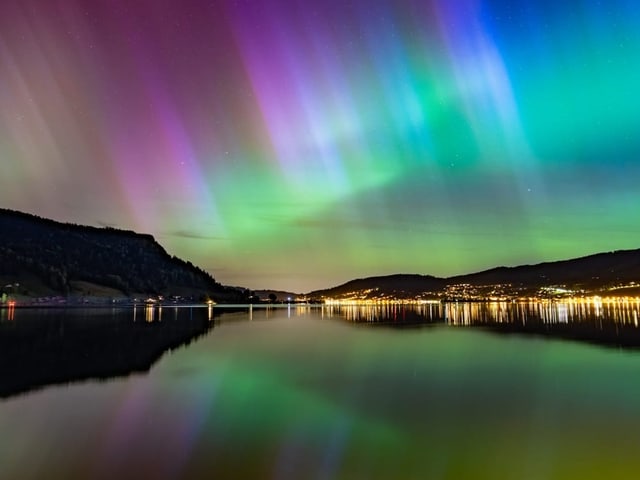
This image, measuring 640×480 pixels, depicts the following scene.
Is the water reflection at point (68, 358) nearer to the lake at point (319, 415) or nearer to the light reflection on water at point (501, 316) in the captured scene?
the lake at point (319, 415)

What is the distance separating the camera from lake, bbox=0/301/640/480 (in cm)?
1252

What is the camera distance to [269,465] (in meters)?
12.5

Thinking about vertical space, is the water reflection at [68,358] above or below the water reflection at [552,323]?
above

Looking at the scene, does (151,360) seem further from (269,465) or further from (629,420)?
(629,420)

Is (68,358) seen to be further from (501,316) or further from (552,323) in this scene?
(501,316)

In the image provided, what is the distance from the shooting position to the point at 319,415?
17.9 meters

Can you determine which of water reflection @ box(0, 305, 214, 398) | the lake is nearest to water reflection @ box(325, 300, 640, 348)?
the lake

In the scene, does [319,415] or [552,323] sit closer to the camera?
[319,415]

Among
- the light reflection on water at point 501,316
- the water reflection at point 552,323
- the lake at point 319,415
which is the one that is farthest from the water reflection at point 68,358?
the light reflection on water at point 501,316

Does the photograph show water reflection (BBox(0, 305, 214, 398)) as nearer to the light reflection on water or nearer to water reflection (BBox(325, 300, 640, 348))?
water reflection (BBox(325, 300, 640, 348))

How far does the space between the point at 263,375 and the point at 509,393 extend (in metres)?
12.7

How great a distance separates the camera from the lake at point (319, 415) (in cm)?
1252

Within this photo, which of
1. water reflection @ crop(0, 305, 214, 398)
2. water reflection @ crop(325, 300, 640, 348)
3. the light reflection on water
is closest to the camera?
water reflection @ crop(0, 305, 214, 398)

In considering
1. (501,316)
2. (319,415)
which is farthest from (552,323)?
(319,415)
